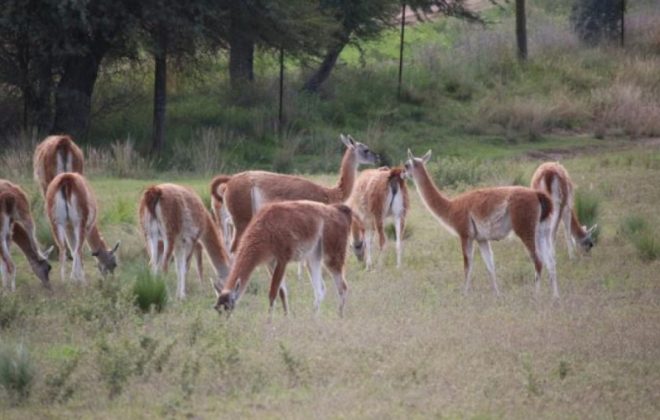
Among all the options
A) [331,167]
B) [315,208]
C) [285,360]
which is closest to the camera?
[285,360]

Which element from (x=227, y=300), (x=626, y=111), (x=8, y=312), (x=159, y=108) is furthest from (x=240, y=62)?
(x=227, y=300)

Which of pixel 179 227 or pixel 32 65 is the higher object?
pixel 32 65

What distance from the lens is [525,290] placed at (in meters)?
13.5

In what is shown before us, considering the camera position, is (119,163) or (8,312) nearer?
(8,312)

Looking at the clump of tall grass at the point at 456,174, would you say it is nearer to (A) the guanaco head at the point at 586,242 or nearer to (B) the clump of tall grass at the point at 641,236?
(B) the clump of tall grass at the point at 641,236

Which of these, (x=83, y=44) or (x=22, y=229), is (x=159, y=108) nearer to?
(x=83, y=44)

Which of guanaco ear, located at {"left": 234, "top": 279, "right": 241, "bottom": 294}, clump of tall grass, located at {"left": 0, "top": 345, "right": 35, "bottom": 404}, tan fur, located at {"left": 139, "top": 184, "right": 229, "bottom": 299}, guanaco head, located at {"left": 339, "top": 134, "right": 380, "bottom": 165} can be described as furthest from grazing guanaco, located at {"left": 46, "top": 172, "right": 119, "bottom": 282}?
clump of tall grass, located at {"left": 0, "top": 345, "right": 35, "bottom": 404}

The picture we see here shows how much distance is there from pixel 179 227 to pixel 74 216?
163cm

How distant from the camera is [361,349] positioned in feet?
33.0

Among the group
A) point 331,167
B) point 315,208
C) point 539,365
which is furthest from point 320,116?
point 539,365

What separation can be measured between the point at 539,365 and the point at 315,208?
2993 mm

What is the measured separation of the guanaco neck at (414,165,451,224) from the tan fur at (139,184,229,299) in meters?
2.43

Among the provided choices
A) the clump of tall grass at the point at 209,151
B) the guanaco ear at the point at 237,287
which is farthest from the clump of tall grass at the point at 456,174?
the guanaco ear at the point at 237,287

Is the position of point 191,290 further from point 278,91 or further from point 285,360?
point 278,91
